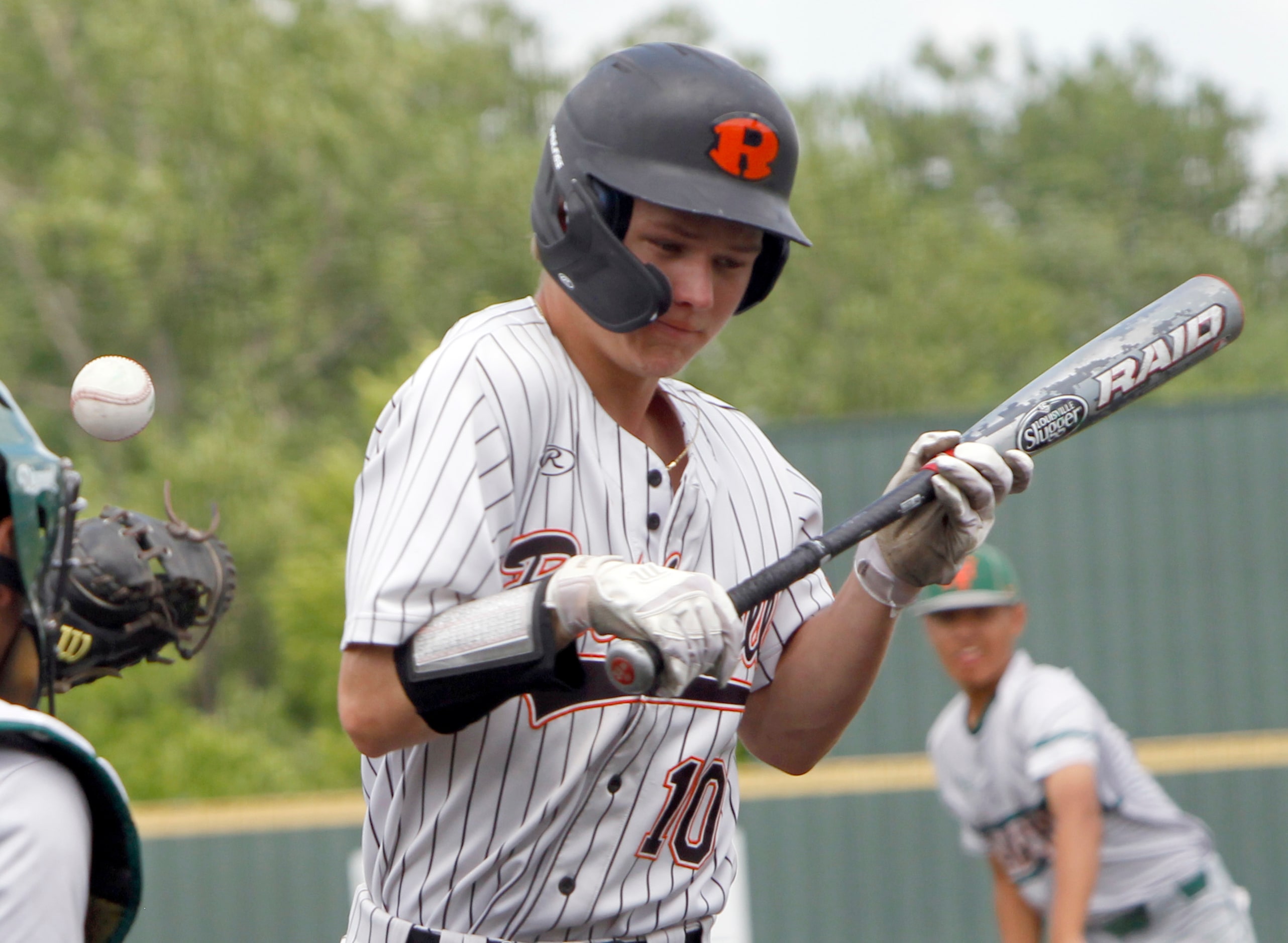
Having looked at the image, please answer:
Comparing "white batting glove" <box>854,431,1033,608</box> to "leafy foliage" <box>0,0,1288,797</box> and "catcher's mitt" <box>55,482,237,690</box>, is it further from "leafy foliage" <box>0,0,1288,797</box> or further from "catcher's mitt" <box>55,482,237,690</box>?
"leafy foliage" <box>0,0,1288,797</box>

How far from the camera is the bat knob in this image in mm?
1867

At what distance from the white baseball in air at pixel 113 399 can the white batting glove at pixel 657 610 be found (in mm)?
695

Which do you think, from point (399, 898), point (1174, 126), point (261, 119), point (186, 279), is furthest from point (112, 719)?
point (1174, 126)

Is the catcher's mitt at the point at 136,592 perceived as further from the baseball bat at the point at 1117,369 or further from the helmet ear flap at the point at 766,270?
the baseball bat at the point at 1117,369

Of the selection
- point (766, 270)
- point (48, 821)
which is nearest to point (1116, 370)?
point (766, 270)

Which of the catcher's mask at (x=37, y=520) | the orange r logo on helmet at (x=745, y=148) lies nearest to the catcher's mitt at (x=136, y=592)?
the catcher's mask at (x=37, y=520)

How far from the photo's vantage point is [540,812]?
211 cm

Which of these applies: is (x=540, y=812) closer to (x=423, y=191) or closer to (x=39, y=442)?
(x=39, y=442)

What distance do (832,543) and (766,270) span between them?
0.50 m

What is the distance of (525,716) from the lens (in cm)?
214

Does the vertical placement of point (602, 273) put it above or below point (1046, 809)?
above

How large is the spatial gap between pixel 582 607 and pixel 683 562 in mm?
422

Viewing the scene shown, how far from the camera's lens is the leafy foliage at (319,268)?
58.5ft

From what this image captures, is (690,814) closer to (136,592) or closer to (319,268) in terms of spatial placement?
(136,592)
